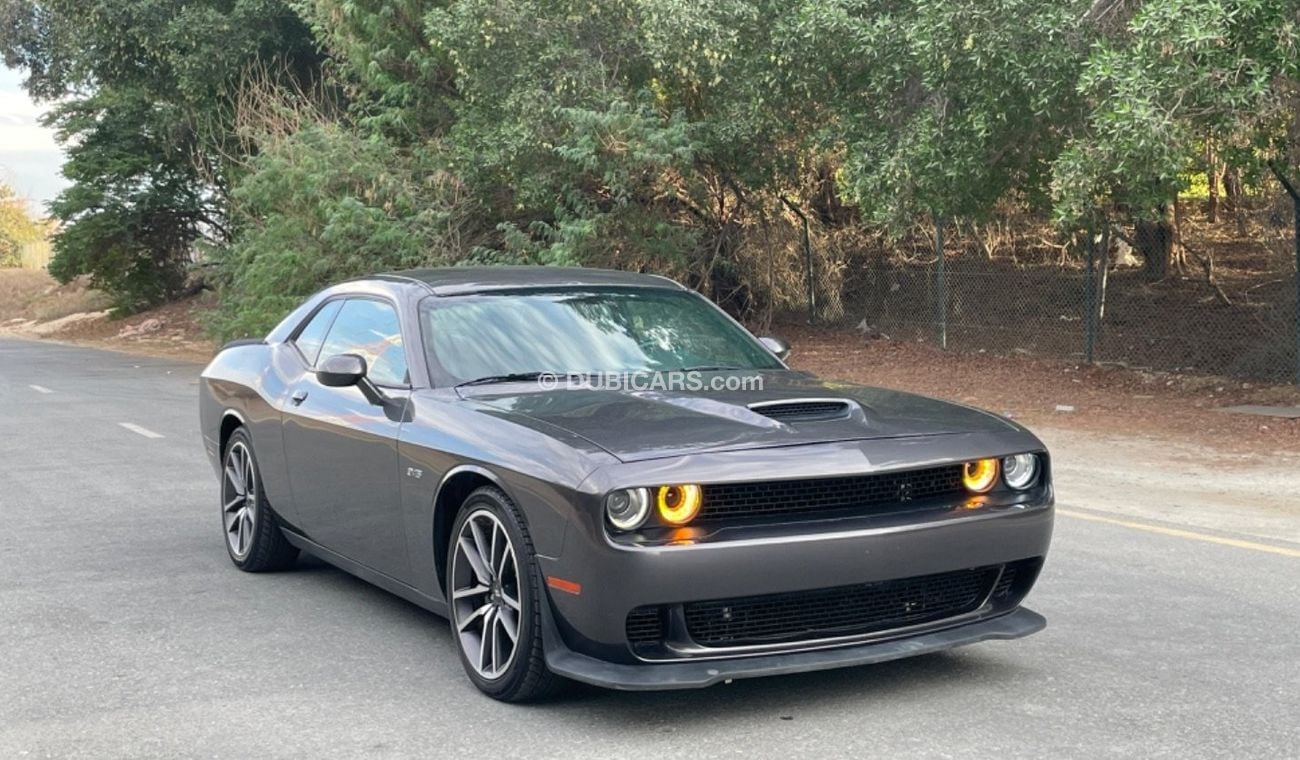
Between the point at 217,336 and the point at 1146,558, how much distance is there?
18368mm

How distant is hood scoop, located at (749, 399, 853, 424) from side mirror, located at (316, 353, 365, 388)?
67.4 inches

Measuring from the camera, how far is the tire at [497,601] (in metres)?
4.73

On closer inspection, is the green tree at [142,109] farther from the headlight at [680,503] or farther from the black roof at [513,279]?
the headlight at [680,503]

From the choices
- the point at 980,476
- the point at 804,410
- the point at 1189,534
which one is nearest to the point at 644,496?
the point at 804,410

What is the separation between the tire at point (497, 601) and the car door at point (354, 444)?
21.6 inches

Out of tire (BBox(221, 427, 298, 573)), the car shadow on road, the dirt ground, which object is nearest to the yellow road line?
the car shadow on road

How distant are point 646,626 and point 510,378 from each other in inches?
58.6

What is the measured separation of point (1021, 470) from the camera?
16.9 feet

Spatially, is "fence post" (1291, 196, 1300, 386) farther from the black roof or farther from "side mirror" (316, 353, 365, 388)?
"side mirror" (316, 353, 365, 388)

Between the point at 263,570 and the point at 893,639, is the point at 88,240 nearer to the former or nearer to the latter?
the point at 263,570

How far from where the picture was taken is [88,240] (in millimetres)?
34812

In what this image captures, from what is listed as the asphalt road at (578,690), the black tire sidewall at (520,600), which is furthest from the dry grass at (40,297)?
the black tire sidewall at (520,600)

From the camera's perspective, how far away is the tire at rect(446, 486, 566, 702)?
473cm

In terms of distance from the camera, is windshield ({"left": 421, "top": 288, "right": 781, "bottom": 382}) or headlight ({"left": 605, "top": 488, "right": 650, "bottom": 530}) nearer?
headlight ({"left": 605, "top": 488, "right": 650, "bottom": 530})
